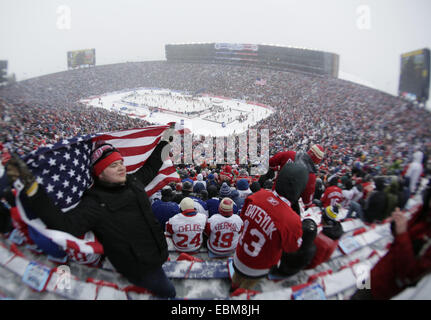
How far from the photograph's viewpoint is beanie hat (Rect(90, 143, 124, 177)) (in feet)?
5.62

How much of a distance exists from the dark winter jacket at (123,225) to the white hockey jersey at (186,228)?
2.45 feet

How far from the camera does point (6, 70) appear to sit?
69.2 inches

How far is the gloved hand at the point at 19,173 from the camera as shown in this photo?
44.6 inches

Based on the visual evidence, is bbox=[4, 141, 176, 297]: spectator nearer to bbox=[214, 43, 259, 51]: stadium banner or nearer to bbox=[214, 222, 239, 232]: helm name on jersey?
bbox=[214, 222, 239, 232]: helm name on jersey

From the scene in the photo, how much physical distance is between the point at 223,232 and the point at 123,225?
4.61ft

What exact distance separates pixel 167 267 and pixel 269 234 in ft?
3.98

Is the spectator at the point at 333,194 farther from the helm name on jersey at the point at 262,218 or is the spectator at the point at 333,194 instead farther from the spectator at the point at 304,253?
the helm name on jersey at the point at 262,218

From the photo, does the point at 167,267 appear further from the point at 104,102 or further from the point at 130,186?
the point at 104,102

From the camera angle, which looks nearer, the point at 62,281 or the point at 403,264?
the point at 403,264

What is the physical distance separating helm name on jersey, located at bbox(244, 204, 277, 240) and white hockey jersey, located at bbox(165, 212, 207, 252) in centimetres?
100

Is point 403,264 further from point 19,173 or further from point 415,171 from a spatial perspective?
point 19,173

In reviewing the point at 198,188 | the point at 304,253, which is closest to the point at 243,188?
the point at 198,188

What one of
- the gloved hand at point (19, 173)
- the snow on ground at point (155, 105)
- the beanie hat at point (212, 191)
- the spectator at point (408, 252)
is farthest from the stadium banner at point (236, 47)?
the spectator at point (408, 252)

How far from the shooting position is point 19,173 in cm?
115
